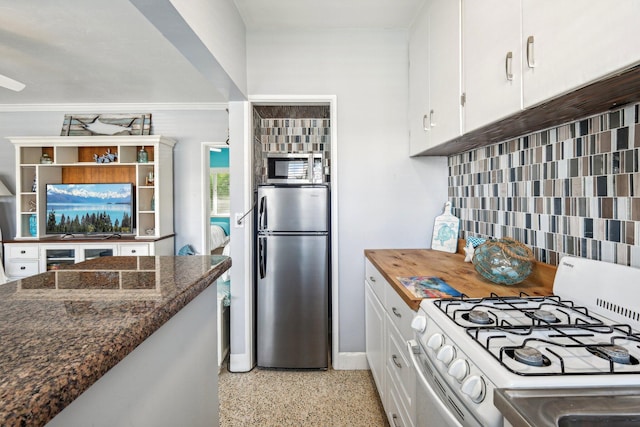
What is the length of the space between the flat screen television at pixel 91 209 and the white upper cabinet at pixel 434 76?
11.9ft

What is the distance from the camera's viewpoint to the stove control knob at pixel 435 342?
3.10ft

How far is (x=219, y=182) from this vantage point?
7441 mm

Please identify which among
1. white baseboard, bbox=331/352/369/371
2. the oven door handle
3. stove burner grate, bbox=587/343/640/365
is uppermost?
stove burner grate, bbox=587/343/640/365

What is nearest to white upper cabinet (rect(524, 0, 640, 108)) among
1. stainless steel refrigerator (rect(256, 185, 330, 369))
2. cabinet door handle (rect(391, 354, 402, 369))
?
cabinet door handle (rect(391, 354, 402, 369))

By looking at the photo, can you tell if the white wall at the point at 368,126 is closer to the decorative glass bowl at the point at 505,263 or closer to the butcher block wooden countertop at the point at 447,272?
the butcher block wooden countertop at the point at 447,272

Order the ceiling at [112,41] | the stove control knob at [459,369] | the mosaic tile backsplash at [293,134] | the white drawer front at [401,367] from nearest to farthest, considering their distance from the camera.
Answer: the stove control knob at [459,369], the white drawer front at [401,367], the ceiling at [112,41], the mosaic tile backsplash at [293,134]

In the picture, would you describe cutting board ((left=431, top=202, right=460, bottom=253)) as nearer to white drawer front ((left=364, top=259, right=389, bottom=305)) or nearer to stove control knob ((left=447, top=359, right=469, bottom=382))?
white drawer front ((left=364, top=259, right=389, bottom=305))

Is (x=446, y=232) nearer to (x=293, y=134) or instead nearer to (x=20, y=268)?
Result: (x=293, y=134)

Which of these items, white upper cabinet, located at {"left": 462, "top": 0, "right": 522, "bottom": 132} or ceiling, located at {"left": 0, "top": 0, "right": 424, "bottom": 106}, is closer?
white upper cabinet, located at {"left": 462, "top": 0, "right": 522, "bottom": 132}

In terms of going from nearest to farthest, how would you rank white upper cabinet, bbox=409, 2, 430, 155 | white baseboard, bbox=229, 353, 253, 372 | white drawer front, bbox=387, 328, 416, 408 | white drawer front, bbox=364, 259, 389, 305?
white drawer front, bbox=387, 328, 416, 408 < white drawer front, bbox=364, 259, 389, 305 < white upper cabinet, bbox=409, 2, 430, 155 < white baseboard, bbox=229, 353, 253, 372

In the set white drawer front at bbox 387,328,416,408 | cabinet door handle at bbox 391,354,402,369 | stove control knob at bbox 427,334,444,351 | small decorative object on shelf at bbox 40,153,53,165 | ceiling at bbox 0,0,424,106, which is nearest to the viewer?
stove control knob at bbox 427,334,444,351

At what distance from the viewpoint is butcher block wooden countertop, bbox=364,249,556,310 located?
1369 mm

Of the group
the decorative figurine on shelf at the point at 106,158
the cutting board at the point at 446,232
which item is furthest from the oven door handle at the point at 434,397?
the decorative figurine on shelf at the point at 106,158

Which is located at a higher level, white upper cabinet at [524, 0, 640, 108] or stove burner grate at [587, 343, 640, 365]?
white upper cabinet at [524, 0, 640, 108]
